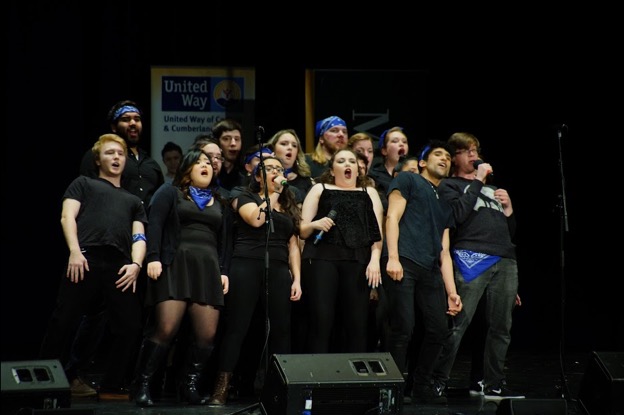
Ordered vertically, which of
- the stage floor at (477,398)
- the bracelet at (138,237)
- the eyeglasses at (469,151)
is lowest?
the stage floor at (477,398)

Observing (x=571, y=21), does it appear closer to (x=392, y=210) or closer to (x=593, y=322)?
(x=593, y=322)

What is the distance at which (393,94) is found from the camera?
27.3 feet

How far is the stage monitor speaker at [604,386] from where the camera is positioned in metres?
4.82

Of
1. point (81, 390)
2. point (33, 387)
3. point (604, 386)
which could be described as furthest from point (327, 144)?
point (33, 387)

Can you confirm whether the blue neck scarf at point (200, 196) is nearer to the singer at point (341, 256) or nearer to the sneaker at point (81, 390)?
the singer at point (341, 256)

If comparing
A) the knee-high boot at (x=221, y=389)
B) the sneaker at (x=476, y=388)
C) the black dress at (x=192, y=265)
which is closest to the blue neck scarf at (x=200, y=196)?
the black dress at (x=192, y=265)

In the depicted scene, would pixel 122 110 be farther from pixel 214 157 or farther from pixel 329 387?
pixel 329 387

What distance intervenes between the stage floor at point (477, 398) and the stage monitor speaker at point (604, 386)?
7 cm

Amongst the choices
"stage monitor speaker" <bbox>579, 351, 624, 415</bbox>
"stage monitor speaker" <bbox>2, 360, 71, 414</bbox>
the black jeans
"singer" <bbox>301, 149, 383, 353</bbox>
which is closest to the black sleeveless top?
"singer" <bbox>301, 149, 383, 353</bbox>

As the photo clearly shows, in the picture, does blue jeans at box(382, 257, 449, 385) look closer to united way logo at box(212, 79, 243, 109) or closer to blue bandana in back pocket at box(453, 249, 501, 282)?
blue bandana in back pocket at box(453, 249, 501, 282)

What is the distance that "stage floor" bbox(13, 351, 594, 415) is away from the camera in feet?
17.8

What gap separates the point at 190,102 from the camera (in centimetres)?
809

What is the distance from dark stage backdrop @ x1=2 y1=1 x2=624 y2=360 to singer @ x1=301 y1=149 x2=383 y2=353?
2.27 metres

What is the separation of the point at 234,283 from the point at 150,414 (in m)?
0.87
